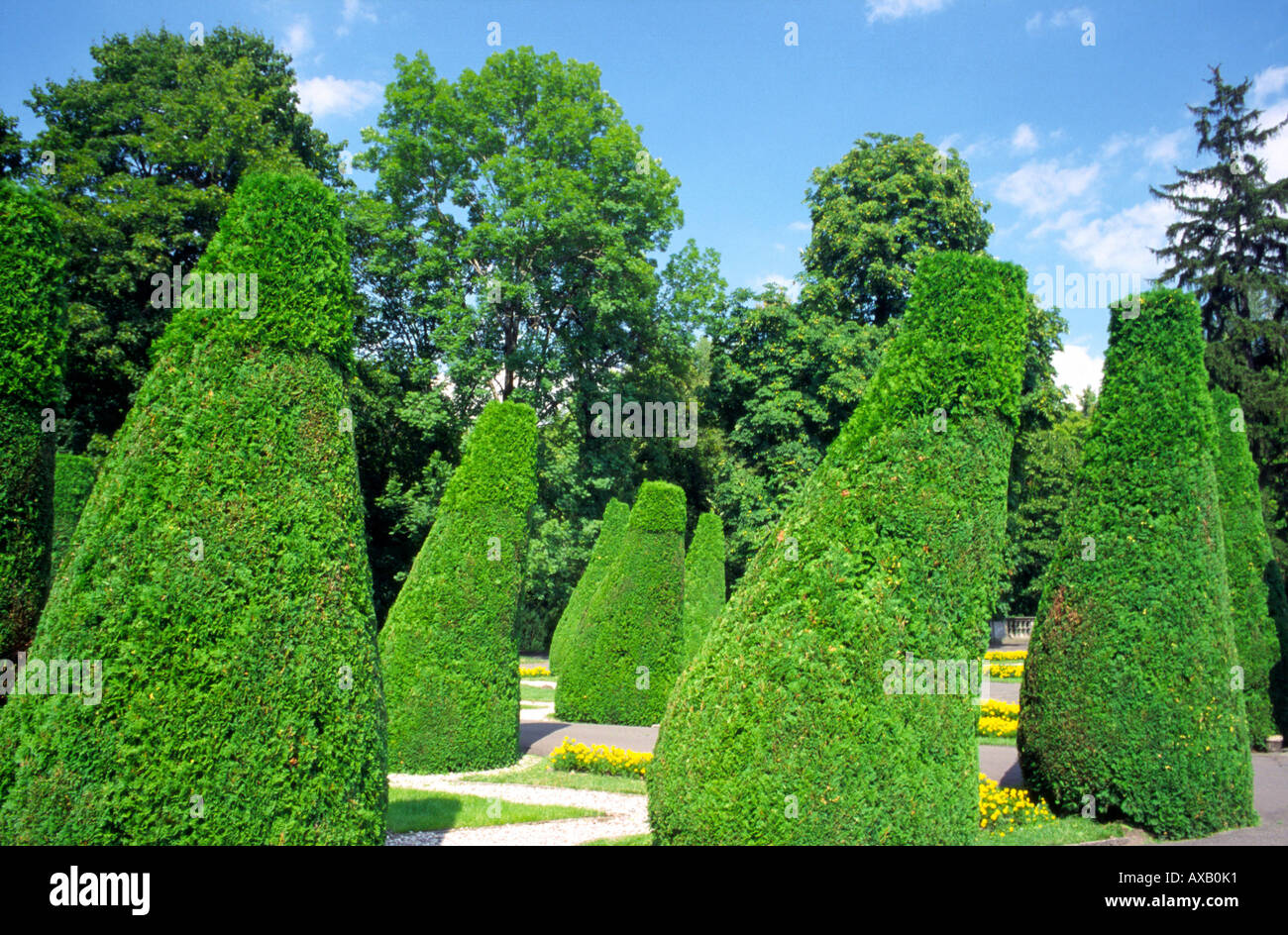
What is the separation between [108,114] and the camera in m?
25.4

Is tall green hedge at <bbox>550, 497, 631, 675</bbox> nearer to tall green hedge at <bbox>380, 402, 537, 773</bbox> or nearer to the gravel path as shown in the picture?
tall green hedge at <bbox>380, 402, 537, 773</bbox>

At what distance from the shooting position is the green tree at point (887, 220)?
30391 mm

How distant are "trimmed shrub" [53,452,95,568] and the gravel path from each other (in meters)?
7.67

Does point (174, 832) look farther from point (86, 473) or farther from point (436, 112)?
point (436, 112)

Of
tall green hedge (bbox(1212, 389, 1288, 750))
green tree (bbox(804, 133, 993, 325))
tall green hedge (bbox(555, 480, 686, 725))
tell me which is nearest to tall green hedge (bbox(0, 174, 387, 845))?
tall green hedge (bbox(555, 480, 686, 725))

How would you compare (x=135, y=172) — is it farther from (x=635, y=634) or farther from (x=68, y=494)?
(x=635, y=634)

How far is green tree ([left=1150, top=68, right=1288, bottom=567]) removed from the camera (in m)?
32.8

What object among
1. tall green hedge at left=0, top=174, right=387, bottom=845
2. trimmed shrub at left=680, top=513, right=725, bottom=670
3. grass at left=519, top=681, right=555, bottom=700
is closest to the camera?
tall green hedge at left=0, top=174, right=387, bottom=845

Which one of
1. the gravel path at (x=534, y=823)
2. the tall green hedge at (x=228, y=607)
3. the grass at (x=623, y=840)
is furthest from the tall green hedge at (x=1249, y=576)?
the tall green hedge at (x=228, y=607)

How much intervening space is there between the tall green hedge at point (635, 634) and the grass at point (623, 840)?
324 inches

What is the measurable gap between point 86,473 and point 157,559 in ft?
38.5

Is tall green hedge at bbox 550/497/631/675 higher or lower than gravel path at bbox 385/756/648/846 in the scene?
higher

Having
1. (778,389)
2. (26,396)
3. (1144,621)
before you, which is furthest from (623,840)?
(778,389)
